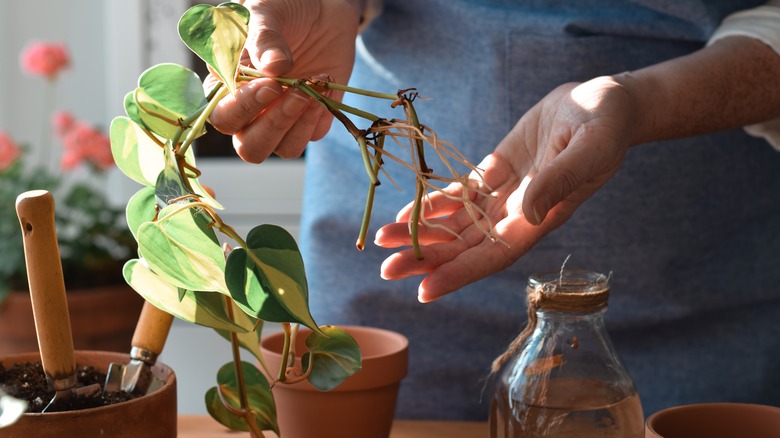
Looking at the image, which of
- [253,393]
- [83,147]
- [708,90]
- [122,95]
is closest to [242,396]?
[253,393]

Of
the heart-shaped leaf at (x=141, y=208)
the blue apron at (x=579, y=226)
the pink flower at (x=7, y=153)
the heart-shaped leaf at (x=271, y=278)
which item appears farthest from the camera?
the pink flower at (x=7, y=153)

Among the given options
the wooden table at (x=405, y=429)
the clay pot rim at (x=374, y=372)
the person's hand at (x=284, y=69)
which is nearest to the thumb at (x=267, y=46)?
the person's hand at (x=284, y=69)

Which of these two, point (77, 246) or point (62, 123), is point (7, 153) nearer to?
point (62, 123)

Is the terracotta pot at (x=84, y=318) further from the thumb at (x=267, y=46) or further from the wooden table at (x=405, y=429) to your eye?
the thumb at (x=267, y=46)

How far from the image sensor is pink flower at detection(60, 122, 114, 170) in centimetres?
182

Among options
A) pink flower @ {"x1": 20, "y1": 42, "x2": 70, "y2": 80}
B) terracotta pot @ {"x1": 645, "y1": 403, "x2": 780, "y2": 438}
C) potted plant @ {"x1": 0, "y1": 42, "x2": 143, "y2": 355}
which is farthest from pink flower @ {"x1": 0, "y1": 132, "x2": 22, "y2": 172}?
terracotta pot @ {"x1": 645, "y1": 403, "x2": 780, "y2": 438}

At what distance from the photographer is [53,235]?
556 mm

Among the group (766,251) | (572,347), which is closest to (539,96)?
(766,251)

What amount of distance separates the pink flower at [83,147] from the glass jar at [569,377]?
1376mm

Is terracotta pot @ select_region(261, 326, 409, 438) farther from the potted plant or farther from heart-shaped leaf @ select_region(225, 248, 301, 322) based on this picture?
the potted plant

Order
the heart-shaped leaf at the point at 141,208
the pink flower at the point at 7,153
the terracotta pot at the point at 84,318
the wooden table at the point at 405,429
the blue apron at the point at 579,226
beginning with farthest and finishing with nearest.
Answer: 1. the pink flower at the point at 7,153
2. the terracotta pot at the point at 84,318
3. the blue apron at the point at 579,226
4. the wooden table at the point at 405,429
5. the heart-shaped leaf at the point at 141,208

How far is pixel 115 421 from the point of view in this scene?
0.53 metres

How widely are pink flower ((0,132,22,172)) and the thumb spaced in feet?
4.27

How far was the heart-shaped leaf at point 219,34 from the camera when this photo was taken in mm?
536
